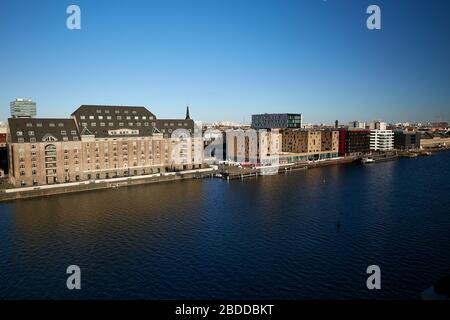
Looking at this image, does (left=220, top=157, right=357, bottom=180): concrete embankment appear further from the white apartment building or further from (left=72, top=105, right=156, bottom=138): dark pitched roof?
the white apartment building

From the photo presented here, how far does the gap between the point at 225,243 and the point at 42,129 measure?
132ft

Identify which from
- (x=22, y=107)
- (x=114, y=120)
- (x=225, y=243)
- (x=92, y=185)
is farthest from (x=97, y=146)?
(x=22, y=107)

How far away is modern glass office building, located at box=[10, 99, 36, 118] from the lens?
14362 centimetres

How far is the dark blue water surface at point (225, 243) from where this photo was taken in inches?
954

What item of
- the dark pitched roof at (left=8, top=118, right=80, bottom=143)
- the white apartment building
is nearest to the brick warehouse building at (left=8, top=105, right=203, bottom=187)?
the dark pitched roof at (left=8, top=118, right=80, bottom=143)

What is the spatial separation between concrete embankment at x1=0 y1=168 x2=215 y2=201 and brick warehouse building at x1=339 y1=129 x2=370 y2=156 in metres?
58.2

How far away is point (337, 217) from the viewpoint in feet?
135

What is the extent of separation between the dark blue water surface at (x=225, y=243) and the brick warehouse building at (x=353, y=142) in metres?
60.8

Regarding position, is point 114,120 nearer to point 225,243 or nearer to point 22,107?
point 225,243

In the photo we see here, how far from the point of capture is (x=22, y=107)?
144000 mm

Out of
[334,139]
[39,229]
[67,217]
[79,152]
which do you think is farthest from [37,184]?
[334,139]
